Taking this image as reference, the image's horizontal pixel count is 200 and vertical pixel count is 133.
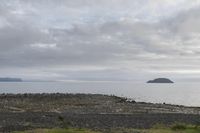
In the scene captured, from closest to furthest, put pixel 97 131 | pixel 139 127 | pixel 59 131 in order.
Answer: pixel 59 131 → pixel 97 131 → pixel 139 127

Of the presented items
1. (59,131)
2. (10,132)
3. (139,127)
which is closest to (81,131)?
(59,131)

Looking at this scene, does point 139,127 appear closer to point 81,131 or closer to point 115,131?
point 115,131

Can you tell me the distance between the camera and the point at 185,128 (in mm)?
37719

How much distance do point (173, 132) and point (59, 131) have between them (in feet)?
30.3

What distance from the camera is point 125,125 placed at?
41.2 metres

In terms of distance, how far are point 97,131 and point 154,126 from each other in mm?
7335

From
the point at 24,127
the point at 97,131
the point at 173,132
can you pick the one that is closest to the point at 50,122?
the point at 24,127

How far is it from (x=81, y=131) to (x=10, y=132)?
5.29 metres

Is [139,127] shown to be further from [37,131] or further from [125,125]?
[37,131]

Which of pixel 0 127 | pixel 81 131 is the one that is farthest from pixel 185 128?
pixel 0 127

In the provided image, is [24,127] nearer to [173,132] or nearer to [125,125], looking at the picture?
[125,125]

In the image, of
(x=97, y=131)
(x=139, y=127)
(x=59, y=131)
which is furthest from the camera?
(x=139, y=127)

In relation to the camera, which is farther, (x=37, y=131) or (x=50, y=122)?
(x=50, y=122)

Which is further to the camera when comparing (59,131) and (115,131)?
(115,131)
